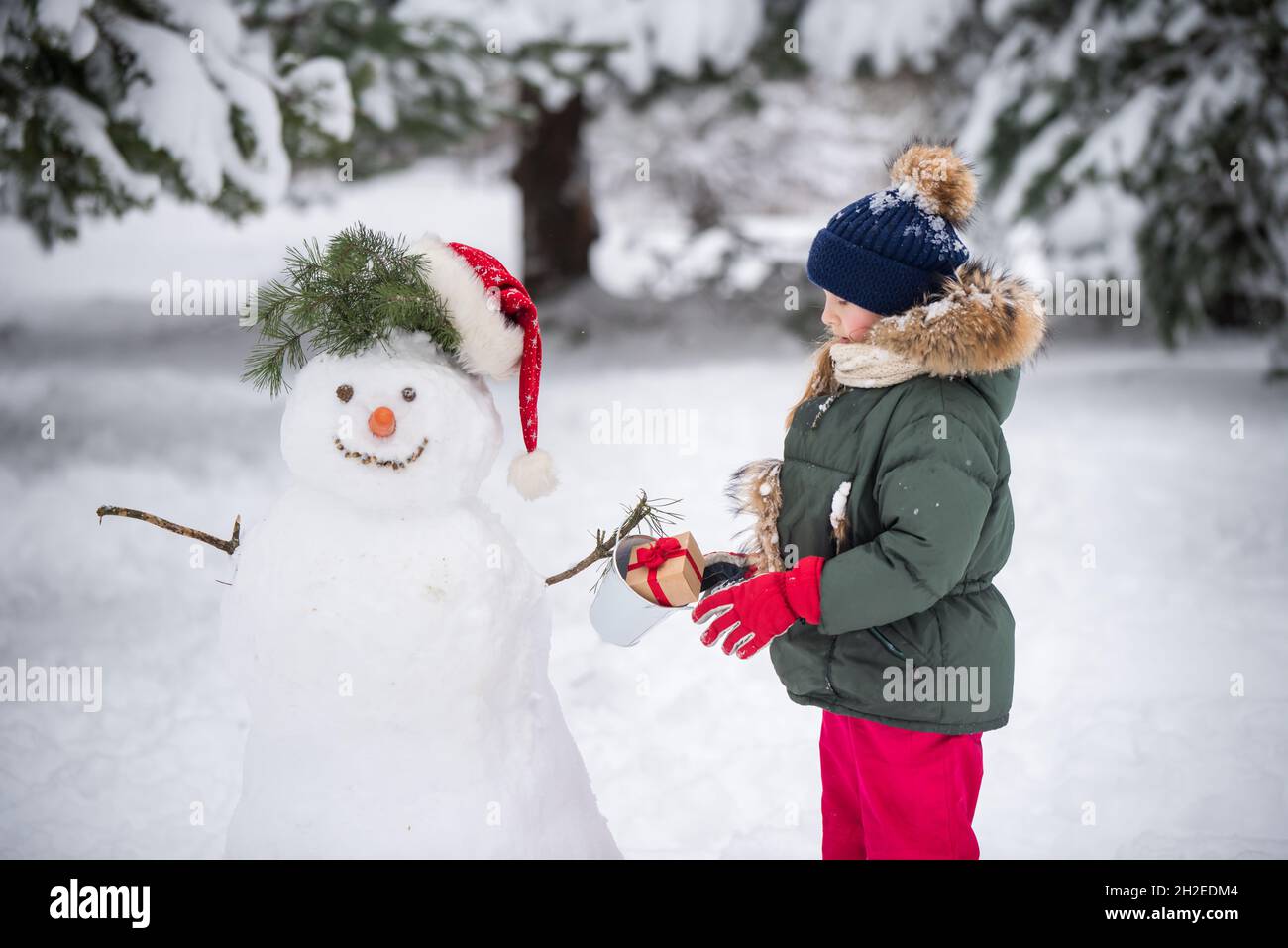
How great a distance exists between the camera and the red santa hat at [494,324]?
2318 millimetres

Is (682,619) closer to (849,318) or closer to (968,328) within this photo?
(849,318)

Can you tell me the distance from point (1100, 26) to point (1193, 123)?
970 mm

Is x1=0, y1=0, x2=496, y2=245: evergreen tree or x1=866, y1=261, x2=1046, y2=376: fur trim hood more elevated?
x1=0, y1=0, x2=496, y2=245: evergreen tree

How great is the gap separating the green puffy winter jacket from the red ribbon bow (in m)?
0.24

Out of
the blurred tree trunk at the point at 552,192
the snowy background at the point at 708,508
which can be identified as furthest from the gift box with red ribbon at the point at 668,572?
the blurred tree trunk at the point at 552,192

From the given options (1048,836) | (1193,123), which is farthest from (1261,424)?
(1048,836)

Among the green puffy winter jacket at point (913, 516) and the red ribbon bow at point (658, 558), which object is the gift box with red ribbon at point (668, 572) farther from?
the green puffy winter jacket at point (913, 516)

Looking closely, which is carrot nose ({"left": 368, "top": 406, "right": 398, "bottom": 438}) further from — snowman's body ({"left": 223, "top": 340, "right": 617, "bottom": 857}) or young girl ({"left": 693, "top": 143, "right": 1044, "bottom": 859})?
young girl ({"left": 693, "top": 143, "right": 1044, "bottom": 859})

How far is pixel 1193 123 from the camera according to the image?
6.94 metres

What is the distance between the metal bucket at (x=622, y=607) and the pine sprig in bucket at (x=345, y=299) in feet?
2.04

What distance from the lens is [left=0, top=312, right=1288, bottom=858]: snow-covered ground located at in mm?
3256

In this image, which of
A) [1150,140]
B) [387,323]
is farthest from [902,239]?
[1150,140]

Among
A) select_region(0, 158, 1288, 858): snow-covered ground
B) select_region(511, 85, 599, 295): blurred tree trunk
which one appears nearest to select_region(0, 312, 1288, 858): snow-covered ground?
select_region(0, 158, 1288, 858): snow-covered ground

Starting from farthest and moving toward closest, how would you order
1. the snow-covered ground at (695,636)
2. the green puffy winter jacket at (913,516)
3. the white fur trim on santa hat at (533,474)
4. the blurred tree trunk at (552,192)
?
the blurred tree trunk at (552,192), the snow-covered ground at (695,636), the white fur trim on santa hat at (533,474), the green puffy winter jacket at (913,516)
